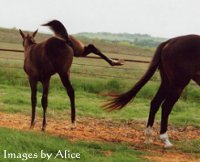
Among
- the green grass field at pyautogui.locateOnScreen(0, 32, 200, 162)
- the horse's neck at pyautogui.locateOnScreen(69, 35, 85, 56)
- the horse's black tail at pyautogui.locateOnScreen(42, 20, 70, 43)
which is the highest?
the horse's black tail at pyautogui.locateOnScreen(42, 20, 70, 43)

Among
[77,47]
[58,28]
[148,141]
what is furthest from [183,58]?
[58,28]

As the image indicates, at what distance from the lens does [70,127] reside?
832 cm

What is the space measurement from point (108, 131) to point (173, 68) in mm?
2046

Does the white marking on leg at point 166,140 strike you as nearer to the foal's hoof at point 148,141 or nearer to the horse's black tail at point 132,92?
the foal's hoof at point 148,141

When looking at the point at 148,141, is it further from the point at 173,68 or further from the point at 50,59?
the point at 50,59

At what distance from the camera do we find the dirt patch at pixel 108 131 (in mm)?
6924

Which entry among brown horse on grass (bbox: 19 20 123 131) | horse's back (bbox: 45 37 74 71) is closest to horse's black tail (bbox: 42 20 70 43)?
brown horse on grass (bbox: 19 20 123 131)

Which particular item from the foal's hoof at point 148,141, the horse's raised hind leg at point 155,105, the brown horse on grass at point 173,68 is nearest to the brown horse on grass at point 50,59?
the brown horse on grass at point 173,68

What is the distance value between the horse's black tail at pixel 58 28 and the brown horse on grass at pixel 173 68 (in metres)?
1.50

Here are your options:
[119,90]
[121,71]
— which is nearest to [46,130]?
[119,90]

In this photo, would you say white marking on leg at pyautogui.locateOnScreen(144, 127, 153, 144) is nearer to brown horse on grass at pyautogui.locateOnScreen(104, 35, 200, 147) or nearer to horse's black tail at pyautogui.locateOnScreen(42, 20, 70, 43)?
brown horse on grass at pyautogui.locateOnScreen(104, 35, 200, 147)

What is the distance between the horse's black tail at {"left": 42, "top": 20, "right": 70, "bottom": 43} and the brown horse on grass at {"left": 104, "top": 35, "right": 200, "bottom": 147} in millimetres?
1500

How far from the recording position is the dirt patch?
6.92 metres

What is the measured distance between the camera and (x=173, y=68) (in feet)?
23.9
